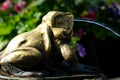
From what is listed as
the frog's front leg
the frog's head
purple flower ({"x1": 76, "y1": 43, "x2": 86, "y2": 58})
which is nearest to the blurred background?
purple flower ({"x1": 76, "y1": 43, "x2": 86, "y2": 58})

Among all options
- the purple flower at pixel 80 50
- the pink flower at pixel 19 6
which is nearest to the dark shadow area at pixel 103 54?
the purple flower at pixel 80 50

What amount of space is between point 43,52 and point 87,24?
411 centimetres

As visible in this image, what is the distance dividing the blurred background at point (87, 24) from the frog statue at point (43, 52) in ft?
10.6

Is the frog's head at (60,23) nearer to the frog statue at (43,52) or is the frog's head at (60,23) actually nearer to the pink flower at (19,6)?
the frog statue at (43,52)

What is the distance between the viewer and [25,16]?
22.1 ft

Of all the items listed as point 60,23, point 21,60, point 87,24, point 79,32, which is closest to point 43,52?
point 21,60

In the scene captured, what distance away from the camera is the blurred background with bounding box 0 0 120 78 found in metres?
6.81

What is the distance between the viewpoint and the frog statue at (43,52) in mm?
3148

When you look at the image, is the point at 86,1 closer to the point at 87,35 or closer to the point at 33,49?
the point at 87,35

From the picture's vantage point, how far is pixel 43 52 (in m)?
3.18

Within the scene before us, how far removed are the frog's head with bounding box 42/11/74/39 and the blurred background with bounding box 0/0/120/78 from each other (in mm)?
3178

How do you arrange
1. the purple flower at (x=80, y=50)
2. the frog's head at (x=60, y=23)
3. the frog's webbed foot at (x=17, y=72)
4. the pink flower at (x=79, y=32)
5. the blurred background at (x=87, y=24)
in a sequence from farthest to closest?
the pink flower at (x=79, y=32) < the blurred background at (x=87, y=24) < the purple flower at (x=80, y=50) < the frog's head at (x=60, y=23) < the frog's webbed foot at (x=17, y=72)

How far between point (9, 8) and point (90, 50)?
4.19 ft

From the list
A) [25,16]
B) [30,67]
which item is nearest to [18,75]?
Result: [30,67]
